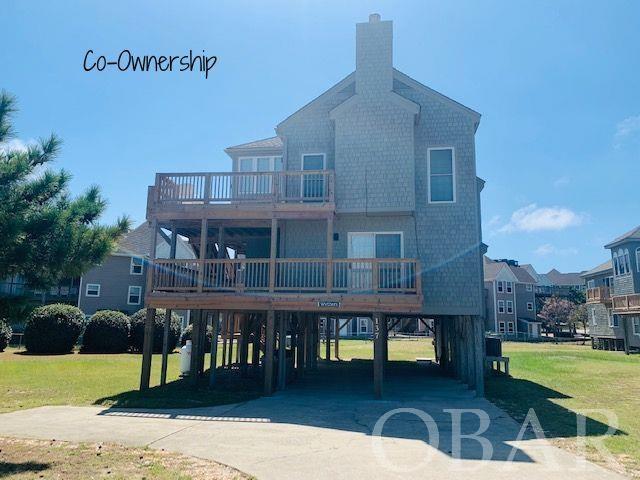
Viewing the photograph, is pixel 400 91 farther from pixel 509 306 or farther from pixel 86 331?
pixel 509 306

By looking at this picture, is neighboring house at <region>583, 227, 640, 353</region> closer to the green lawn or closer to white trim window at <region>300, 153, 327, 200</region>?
the green lawn

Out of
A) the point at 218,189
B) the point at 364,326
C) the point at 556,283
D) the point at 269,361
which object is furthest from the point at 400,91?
the point at 556,283

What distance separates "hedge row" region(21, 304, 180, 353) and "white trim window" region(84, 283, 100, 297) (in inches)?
272

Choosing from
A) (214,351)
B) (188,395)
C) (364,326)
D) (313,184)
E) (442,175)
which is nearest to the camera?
(188,395)

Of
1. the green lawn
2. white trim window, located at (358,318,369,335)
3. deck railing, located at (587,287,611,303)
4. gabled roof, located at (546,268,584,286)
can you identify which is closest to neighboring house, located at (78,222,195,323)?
the green lawn

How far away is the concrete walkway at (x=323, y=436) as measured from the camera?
6934mm

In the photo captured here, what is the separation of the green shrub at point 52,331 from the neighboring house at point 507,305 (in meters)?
50.4

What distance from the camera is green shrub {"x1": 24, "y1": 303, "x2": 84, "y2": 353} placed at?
26344 mm

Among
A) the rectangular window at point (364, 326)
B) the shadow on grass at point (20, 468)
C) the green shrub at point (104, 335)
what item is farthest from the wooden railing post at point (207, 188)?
the rectangular window at point (364, 326)

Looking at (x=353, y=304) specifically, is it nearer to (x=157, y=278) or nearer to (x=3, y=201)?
(x=157, y=278)

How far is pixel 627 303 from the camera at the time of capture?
3175cm

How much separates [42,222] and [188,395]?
782 centimetres

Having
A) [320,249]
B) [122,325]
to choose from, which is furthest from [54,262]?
[122,325]

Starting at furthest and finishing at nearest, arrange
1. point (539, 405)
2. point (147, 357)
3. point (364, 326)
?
1. point (364, 326)
2. point (147, 357)
3. point (539, 405)
